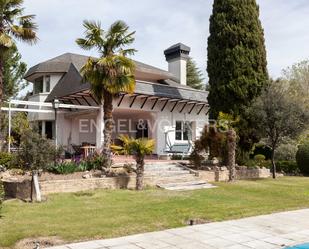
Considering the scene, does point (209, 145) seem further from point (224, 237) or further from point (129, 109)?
point (224, 237)

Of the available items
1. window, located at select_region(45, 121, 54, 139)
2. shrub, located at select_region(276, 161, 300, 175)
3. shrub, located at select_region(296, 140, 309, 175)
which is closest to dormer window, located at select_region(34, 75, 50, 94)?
window, located at select_region(45, 121, 54, 139)

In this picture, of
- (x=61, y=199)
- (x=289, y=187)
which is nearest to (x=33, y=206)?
(x=61, y=199)

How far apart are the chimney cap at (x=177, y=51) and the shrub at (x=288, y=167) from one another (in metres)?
13.9

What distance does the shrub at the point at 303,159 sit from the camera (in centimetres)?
2305

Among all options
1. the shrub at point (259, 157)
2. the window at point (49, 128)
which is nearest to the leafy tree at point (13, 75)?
the window at point (49, 128)

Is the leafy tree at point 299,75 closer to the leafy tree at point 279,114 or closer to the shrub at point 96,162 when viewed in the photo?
the leafy tree at point 279,114

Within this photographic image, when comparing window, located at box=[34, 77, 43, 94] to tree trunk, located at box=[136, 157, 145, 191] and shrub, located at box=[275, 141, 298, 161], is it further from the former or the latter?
shrub, located at box=[275, 141, 298, 161]

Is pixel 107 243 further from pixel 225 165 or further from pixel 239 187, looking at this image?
pixel 225 165

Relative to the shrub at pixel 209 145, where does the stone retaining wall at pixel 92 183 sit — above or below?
below

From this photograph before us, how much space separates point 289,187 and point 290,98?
4967mm

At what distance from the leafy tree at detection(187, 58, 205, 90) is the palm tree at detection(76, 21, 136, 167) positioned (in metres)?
44.2

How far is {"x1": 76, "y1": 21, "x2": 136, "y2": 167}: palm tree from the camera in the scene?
16.5 m

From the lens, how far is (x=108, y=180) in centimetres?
1548

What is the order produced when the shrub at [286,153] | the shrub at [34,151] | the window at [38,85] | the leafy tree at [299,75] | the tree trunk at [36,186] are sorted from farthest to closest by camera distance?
the leafy tree at [299,75]
the window at [38,85]
the shrub at [286,153]
the shrub at [34,151]
the tree trunk at [36,186]
